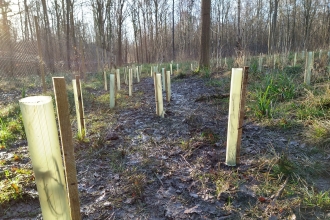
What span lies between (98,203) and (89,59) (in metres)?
18.6

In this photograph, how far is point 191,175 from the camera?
2.25 metres

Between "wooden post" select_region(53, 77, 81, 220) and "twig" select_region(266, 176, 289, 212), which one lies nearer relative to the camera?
"wooden post" select_region(53, 77, 81, 220)

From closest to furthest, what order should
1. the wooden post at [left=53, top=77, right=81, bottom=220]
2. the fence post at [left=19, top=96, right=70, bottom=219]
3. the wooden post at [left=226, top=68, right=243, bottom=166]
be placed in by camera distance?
the fence post at [left=19, top=96, right=70, bottom=219] → the wooden post at [left=53, top=77, right=81, bottom=220] → the wooden post at [left=226, top=68, right=243, bottom=166]

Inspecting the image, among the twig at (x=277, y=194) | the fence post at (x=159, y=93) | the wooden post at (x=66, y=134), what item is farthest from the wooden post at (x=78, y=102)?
the twig at (x=277, y=194)

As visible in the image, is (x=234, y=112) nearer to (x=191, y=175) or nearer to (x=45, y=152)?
(x=191, y=175)

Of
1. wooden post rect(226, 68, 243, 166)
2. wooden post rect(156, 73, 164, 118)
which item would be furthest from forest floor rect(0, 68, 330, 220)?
wooden post rect(156, 73, 164, 118)

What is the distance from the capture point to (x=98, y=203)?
190 cm

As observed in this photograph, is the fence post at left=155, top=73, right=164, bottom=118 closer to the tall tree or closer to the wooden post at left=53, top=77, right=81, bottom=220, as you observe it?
the wooden post at left=53, top=77, right=81, bottom=220

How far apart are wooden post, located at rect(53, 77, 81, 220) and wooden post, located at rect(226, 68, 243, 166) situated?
4.97 feet

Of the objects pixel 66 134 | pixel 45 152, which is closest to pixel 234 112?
pixel 66 134

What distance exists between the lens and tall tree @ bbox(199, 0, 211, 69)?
375 inches

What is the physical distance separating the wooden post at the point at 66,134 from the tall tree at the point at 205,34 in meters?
9.22

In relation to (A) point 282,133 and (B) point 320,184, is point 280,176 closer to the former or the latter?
(B) point 320,184

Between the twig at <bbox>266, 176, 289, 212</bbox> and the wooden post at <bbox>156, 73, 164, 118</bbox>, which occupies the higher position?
the wooden post at <bbox>156, 73, 164, 118</bbox>
